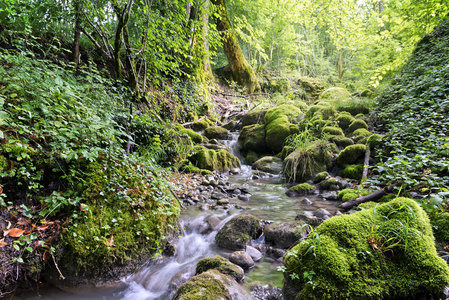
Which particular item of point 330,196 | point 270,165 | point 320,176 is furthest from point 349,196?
point 270,165

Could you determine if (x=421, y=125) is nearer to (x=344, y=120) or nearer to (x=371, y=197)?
(x=371, y=197)

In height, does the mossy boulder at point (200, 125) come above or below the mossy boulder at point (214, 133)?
above

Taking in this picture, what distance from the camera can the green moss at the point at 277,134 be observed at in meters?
9.59

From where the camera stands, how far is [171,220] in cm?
343

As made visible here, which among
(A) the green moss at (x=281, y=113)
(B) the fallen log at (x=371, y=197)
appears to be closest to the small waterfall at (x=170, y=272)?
(B) the fallen log at (x=371, y=197)

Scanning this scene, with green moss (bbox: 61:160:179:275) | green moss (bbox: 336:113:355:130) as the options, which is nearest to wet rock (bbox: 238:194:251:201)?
green moss (bbox: 61:160:179:275)

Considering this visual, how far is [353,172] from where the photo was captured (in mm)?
6520

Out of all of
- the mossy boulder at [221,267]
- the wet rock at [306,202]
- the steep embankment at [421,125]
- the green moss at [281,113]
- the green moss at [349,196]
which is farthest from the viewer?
the green moss at [281,113]

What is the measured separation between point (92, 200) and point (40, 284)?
0.99 metres

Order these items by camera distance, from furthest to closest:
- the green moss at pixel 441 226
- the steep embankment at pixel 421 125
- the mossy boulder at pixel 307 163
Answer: the mossy boulder at pixel 307 163 → the steep embankment at pixel 421 125 → the green moss at pixel 441 226

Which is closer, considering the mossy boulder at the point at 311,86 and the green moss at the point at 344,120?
the green moss at the point at 344,120

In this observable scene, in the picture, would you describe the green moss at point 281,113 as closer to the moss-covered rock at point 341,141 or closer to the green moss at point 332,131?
the green moss at point 332,131

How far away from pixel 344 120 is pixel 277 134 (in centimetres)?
297

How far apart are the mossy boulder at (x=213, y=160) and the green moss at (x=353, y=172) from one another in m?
3.98
